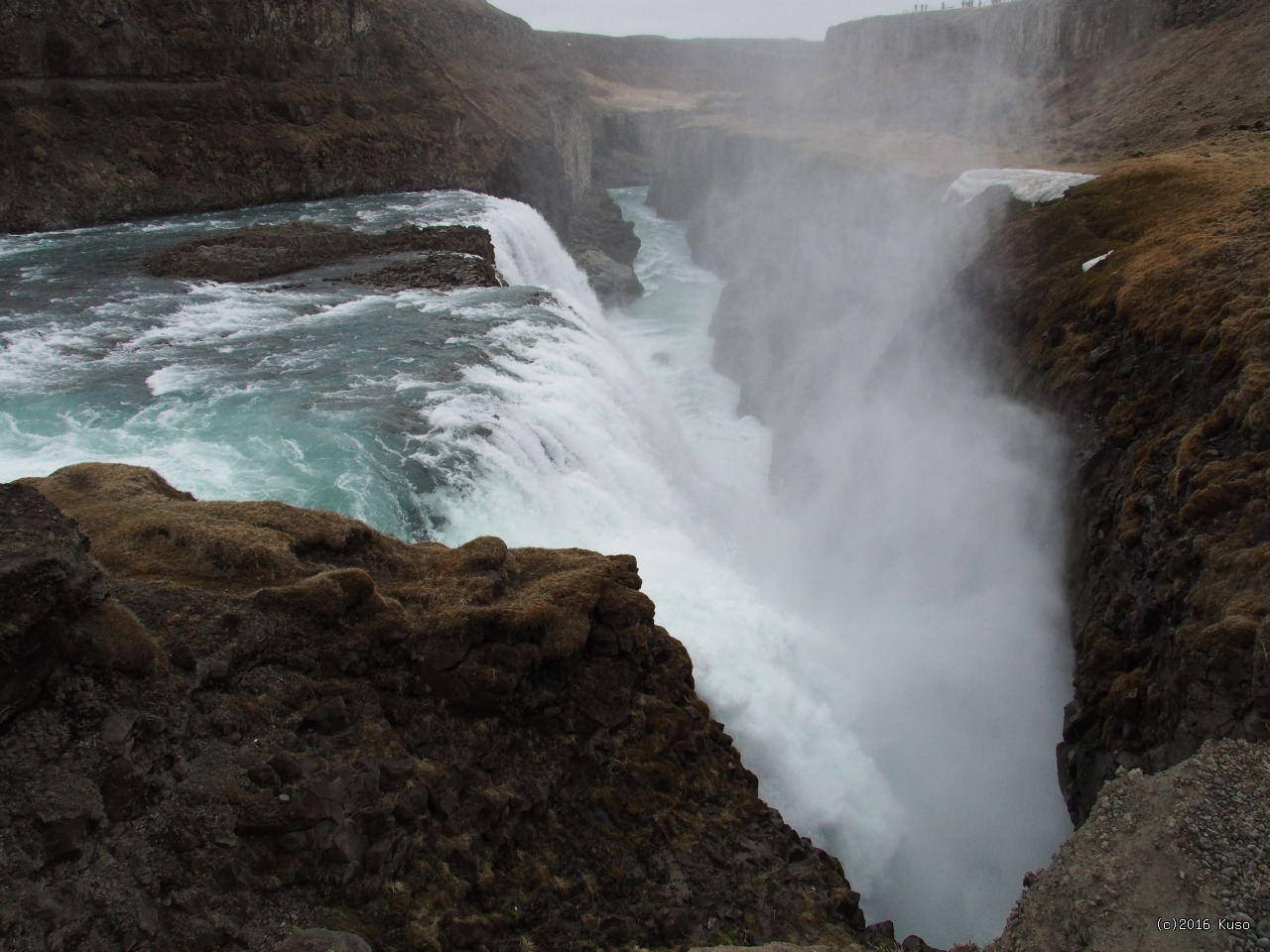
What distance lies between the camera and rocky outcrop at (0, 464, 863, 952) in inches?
254

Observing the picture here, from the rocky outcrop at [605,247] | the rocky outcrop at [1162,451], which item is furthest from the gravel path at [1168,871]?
the rocky outcrop at [605,247]

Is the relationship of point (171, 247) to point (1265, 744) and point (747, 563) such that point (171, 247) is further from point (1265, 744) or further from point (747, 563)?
point (1265, 744)

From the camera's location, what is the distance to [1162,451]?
A: 1566 cm

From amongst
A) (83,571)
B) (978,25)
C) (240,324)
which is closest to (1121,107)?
(978,25)

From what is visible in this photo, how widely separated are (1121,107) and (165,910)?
2079 inches

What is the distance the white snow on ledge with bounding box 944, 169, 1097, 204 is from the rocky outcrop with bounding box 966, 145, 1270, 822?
360 centimetres

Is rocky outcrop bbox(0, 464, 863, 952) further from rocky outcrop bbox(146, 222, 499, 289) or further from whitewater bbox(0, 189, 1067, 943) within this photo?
rocky outcrop bbox(146, 222, 499, 289)

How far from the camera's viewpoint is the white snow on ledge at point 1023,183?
2791 centimetres

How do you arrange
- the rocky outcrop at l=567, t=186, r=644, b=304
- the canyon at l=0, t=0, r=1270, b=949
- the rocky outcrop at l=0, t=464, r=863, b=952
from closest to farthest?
the rocky outcrop at l=0, t=464, r=863, b=952, the canyon at l=0, t=0, r=1270, b=949, the rocky outcrop at l=567, t=186, r=644, b=304

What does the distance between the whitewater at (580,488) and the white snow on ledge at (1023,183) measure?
10.8 meters

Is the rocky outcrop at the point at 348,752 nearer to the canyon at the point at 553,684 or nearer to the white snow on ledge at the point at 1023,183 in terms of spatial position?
the canyon at the point at 553,684

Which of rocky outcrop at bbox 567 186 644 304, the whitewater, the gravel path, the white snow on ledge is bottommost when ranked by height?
rocky outcrop at bbox 567 186 644 304

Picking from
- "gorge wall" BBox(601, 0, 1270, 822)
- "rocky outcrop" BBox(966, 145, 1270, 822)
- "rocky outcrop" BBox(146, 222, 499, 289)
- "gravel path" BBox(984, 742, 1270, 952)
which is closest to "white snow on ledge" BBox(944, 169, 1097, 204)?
"gorge wall" BBox(601, 0, 1270, 822)

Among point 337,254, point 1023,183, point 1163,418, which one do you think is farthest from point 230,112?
point 1163,418
